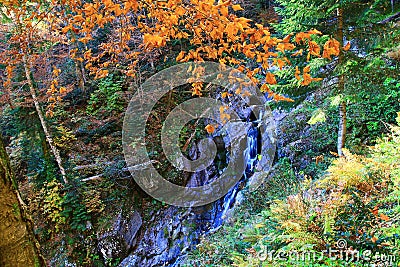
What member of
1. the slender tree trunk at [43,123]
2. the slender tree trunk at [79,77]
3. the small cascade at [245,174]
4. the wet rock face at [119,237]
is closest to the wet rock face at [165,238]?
the wet rock face at [119,237]

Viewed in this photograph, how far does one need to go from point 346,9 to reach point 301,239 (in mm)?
3856

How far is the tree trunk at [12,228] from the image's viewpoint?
3.37 feet

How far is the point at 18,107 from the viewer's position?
6926 millimetres

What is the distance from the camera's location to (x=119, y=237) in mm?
6910

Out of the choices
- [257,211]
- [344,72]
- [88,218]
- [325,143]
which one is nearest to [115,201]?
[88,218]

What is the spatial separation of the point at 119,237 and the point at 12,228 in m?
6.52

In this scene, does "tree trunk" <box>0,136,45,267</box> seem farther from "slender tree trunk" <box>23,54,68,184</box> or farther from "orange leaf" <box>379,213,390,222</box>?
"slender tree trunk" <box>23,54,68,184</box>

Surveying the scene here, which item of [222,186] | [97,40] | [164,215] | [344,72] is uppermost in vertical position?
[97,40]

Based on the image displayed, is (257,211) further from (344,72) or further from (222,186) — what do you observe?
(344,72)

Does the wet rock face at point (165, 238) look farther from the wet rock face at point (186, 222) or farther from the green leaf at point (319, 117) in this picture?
the green leaf at point (319, 117)

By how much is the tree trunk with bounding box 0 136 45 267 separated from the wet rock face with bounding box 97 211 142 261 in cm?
636

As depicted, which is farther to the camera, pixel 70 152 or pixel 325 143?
pixel 70 152

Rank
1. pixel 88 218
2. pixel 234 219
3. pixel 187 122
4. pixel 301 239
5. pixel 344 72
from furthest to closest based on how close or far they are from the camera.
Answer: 1. pixel 187 122
2. pixel 88 218
3. pixel 234 219
4. pixel 344 72
5. pixel 301 239

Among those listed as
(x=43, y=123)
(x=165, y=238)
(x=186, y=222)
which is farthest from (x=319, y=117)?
(x=43, y=123)
